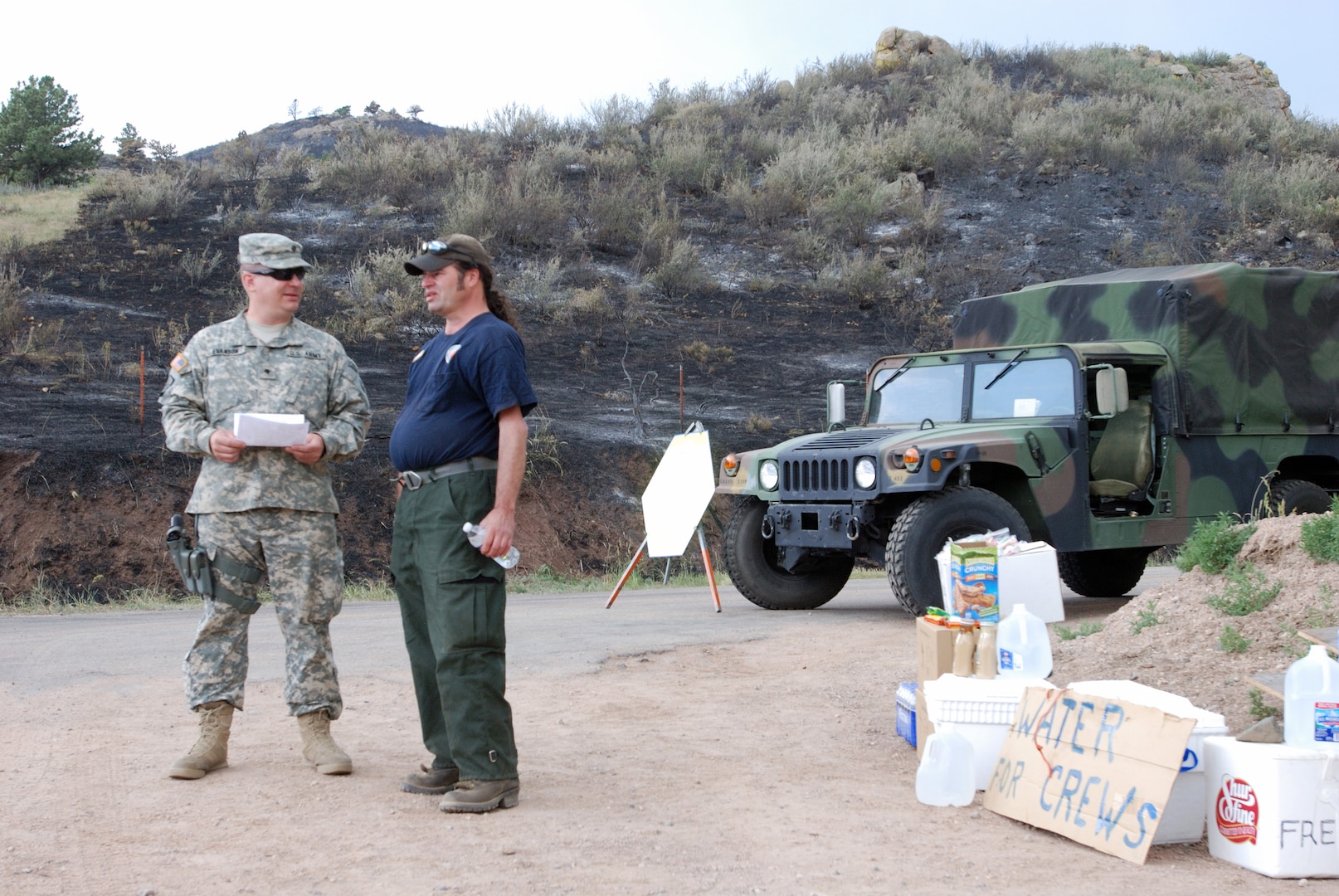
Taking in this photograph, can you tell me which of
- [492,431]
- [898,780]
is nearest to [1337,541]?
[898,780]

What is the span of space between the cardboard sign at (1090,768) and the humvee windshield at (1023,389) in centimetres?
544

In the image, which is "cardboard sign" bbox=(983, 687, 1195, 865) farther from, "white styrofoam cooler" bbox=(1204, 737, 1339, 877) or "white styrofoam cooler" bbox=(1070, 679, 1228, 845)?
"white styrofoam cooler" bbox=(1204, 737, 1339, 877)

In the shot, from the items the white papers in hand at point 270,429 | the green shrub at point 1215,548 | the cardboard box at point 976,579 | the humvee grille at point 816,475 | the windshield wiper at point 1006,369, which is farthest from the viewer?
the windshield wiper at point 1006,369

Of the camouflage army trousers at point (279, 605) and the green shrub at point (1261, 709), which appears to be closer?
the camouflage army trousers at point (279, 605)

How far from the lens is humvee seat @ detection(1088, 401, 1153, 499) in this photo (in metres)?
9.87

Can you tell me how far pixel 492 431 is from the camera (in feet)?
14.3

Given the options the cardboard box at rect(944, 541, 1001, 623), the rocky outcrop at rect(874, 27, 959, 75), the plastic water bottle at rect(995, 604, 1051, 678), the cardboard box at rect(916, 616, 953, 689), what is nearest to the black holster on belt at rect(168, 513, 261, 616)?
the cardboard box at rect(916, 616, 953, 689)

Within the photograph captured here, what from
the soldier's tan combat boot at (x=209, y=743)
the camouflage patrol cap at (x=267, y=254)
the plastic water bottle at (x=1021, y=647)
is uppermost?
the camouflage patrol cap at (x=267, y=254)

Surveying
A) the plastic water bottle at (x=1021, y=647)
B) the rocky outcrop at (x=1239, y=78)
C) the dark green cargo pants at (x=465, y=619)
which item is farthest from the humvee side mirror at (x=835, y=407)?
the rocky outcrop at (x=1239, y=78)

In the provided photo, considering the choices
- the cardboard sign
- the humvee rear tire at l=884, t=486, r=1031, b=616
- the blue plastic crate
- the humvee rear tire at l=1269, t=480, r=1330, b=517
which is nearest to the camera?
the cardboard sign

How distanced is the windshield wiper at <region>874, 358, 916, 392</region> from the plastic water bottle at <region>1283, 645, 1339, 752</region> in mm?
6587

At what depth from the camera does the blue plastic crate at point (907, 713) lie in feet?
17.3

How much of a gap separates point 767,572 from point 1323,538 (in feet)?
15.0

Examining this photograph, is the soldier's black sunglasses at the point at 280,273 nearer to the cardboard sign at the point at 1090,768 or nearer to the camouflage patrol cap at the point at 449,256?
the camouflage patrol cap at the point at 449,256
